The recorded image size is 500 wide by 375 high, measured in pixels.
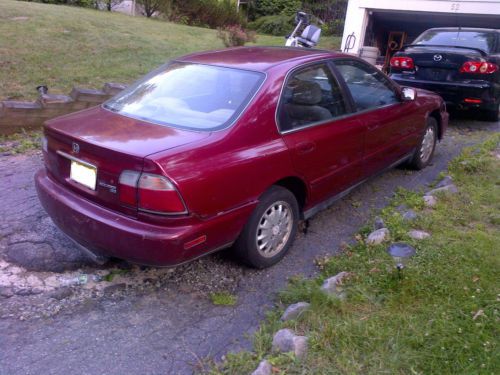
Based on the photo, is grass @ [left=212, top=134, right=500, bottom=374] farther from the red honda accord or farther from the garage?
the garage

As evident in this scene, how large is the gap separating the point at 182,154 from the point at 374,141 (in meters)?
2.28

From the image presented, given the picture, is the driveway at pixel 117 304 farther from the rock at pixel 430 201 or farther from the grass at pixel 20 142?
the grass at pixel 20 142

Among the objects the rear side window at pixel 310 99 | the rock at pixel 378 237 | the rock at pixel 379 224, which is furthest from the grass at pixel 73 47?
the rock at pixel 378 237

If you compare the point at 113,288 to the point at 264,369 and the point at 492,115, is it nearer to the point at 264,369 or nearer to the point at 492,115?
the point at 264,369

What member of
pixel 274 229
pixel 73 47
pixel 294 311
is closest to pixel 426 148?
pixel 274 229

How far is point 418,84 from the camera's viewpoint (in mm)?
7621

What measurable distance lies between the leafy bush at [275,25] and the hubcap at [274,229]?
58.4 feet

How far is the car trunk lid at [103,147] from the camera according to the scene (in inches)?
116

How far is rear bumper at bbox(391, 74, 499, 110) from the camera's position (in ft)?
23.5

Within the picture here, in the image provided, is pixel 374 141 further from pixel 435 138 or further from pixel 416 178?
pixel 435 138

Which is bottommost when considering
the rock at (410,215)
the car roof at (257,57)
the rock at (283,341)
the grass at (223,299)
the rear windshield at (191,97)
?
the grass at (223,299)

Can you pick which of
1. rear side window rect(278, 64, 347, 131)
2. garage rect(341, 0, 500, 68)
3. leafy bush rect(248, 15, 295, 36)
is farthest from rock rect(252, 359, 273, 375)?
leafy bush rect(248, 15, 295, 36)

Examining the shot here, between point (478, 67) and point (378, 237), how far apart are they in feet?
15.0

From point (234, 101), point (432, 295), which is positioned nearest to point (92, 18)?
point (234, 101)
